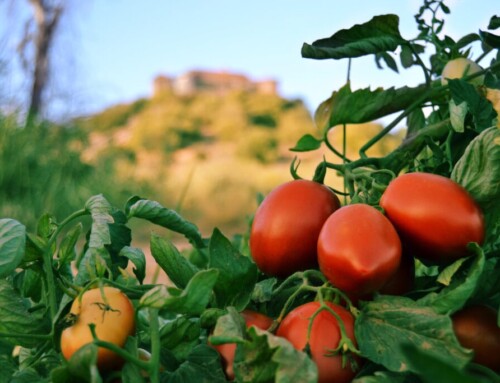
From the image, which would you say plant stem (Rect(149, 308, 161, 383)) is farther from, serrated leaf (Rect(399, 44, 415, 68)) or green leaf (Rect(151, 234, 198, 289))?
serrated leaf (Rect(399, 44, 415, 68))

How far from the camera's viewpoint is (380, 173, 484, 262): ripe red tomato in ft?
1.35

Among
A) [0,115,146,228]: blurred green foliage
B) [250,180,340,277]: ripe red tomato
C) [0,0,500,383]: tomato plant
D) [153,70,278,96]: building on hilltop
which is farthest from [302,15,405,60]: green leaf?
[153,70,278,96]: building on hilltop

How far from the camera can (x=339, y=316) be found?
0.38m

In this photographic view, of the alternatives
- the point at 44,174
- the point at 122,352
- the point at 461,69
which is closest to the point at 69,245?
the point at 122,352

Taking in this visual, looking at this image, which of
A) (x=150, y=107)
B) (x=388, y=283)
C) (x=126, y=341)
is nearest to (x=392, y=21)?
(x=388, y=283)

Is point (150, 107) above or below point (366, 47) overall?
below

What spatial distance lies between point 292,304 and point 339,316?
6 cm

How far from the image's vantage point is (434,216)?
16.2 inches

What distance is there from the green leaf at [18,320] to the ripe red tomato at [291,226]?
0.15m

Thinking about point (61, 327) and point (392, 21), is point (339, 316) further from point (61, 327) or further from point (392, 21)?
point (392, 21)

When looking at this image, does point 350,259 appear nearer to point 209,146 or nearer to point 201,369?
point 201,369

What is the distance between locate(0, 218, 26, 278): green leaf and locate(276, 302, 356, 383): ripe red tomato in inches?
6.4

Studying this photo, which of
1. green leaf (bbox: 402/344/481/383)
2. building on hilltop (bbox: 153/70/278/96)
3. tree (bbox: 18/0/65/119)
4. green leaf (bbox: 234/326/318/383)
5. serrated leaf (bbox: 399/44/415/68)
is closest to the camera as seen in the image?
green leaf (bbox: 402/344/481/383)

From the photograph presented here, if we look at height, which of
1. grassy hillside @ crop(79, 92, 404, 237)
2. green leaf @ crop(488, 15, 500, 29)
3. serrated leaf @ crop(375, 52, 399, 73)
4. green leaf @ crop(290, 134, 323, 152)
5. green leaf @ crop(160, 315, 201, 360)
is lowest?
grassy hillside @ crop(79, 92, 404, 237)
